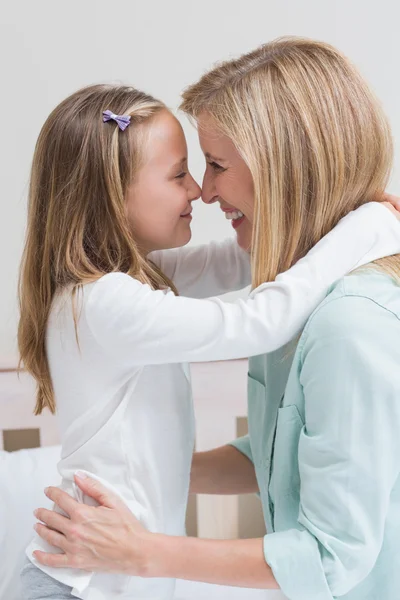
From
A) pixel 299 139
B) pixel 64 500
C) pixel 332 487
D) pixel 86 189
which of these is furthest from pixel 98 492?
pixel 299 139

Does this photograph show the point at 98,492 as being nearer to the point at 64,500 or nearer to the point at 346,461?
the point at 64,500

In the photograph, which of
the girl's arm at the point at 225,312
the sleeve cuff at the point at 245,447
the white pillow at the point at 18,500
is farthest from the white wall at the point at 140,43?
the girl's arm at the point at 225,312

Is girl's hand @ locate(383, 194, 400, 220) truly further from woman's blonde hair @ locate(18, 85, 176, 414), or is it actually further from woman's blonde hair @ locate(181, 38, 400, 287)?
woman's blonde hair @ locate(18, 85, 176, 414)

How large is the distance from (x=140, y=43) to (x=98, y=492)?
1.02m

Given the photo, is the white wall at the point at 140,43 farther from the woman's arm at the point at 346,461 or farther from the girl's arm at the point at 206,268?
the woman's arm at the point at 346,461

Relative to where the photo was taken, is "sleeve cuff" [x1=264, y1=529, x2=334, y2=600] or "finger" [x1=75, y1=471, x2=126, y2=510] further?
"finger" [x1=75, y1=471, x2=126, y2=510]

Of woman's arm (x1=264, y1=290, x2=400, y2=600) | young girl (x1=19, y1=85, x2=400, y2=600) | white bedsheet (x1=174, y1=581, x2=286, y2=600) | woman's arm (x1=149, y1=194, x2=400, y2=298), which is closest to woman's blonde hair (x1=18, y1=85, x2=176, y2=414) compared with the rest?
young girl (x1=19, y1=85, x2=400, y2=600)

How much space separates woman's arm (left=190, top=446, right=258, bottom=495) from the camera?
130 cm

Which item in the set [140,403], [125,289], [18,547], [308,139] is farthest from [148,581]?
[308,139]

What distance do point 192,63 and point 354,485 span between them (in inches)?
41.9

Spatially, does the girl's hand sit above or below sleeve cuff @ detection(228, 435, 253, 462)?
above

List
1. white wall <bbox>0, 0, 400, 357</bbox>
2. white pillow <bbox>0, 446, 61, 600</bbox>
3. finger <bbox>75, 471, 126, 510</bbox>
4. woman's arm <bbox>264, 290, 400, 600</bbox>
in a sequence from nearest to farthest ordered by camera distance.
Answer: woman's arm <bbox>264, 290, 400, 600</bbox> → finger <bbox>75, 471, 126, 510</bbox> → white pillow <bbox>0, 446, 61, 600</bbox> → white wall <bbox>0, 0, 400, 357</bbox>

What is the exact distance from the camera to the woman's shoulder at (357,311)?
2.95 feet

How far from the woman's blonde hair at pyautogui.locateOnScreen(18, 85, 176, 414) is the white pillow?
0.55 metres
